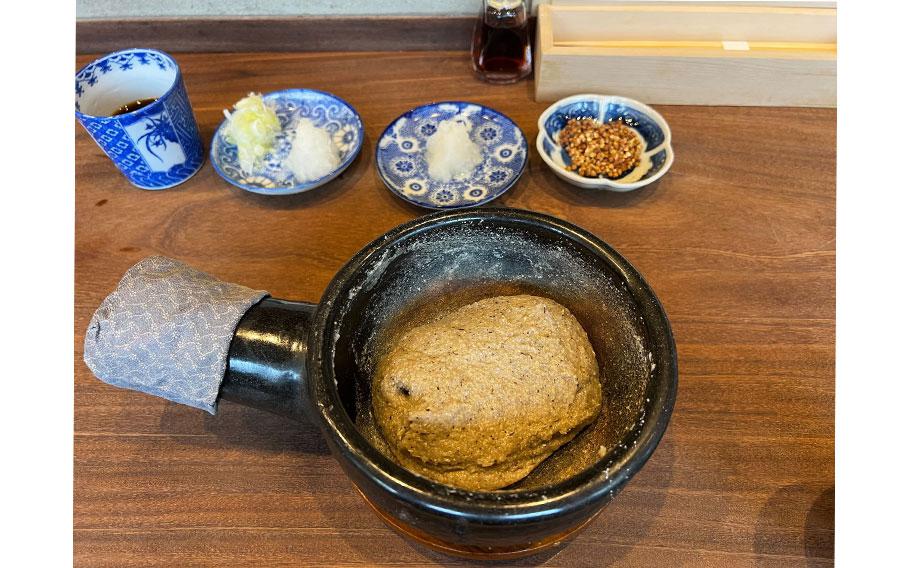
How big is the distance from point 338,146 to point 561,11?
63 cm

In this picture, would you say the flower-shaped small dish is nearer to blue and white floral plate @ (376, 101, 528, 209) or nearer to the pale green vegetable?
blue and white floral plate @ (376, 101, 528, 209)

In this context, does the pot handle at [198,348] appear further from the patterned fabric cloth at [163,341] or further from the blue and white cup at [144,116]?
the blue and white cup at [144,116]

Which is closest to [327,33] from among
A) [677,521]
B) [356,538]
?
[356,538]

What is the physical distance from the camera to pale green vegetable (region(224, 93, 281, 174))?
4.61 feet

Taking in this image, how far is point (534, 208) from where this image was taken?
1.36 meters

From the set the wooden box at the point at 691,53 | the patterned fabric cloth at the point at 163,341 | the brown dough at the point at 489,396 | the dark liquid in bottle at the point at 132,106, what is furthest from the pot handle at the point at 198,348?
the wooden box at the point at 691,53

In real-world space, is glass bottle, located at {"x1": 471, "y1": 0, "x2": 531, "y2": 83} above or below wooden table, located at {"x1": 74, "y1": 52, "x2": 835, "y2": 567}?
above

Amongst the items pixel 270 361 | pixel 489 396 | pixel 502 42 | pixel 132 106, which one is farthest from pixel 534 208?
pixel 132 106

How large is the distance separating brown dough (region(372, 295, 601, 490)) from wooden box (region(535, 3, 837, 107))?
0.75 meters

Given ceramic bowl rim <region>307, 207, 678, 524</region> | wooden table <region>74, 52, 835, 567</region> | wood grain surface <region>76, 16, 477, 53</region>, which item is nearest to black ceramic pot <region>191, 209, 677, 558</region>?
ceramic bowl rim <region>307, 207, 678, 524</region>

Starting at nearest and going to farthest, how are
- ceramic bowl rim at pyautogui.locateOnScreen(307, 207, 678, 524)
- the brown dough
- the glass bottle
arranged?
ceramic bowl rim at pyautogui.locateOnScreen(307, 207, 678, 524) < the brown dough < the glass bottle

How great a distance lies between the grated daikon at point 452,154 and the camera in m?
1.36

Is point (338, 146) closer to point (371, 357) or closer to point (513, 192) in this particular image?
point (513, 192)

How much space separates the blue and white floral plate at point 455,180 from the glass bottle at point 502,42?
0.18 m
